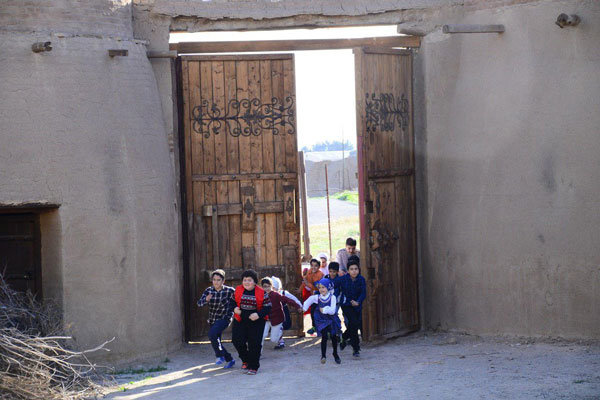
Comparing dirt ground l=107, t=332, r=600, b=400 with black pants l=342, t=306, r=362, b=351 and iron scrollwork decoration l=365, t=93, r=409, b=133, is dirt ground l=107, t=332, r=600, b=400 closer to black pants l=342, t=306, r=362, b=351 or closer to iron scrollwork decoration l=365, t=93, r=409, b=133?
black pants l=342, t=306, r=362, b=351

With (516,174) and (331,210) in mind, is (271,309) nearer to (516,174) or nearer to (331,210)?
(516,174)

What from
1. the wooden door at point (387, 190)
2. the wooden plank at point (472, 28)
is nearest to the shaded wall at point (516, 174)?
the wooden plank at point (472, 28)

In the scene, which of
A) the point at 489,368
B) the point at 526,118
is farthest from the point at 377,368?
the point at 526,118

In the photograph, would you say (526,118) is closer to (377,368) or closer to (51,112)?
(377,368)

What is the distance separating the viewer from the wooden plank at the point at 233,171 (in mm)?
9984

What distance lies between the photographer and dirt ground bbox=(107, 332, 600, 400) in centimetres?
722

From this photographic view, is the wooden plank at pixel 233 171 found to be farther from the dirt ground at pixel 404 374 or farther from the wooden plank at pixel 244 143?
the dirt ground at pixel 404 374

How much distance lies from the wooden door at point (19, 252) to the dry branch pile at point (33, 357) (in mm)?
872

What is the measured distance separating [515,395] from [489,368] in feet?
3.56

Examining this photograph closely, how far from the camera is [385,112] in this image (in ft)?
32.3

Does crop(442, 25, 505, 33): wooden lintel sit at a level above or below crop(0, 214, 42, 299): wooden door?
above

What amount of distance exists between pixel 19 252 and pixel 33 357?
2.25m

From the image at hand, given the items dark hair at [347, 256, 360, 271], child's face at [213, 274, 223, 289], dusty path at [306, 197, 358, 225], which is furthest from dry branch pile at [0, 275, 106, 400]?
dusty path at [306, 197, 358, 225]

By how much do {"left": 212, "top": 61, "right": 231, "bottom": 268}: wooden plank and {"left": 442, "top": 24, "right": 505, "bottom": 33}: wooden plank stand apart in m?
2.70
